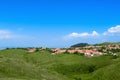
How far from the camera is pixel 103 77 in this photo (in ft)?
600

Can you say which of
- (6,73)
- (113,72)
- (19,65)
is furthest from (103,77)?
(6,73)

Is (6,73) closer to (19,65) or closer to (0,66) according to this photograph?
(0,66)

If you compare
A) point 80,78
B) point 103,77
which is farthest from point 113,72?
point 80,78

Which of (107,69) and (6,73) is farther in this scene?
(107,69)

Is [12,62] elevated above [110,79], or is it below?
above

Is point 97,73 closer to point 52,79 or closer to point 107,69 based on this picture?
point 107,69

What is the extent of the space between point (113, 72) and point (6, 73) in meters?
101

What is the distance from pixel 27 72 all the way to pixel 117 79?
265 ft

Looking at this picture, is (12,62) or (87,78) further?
(87,78)

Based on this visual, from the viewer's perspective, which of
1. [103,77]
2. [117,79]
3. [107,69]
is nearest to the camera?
[117,79]

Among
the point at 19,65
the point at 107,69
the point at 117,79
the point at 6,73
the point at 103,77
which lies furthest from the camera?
the point at 107,69

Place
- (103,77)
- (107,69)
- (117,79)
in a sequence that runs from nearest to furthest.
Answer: (117,79) → (103,77) → (107,69)

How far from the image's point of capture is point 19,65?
109 metres

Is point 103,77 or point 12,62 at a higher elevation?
point 12,62
